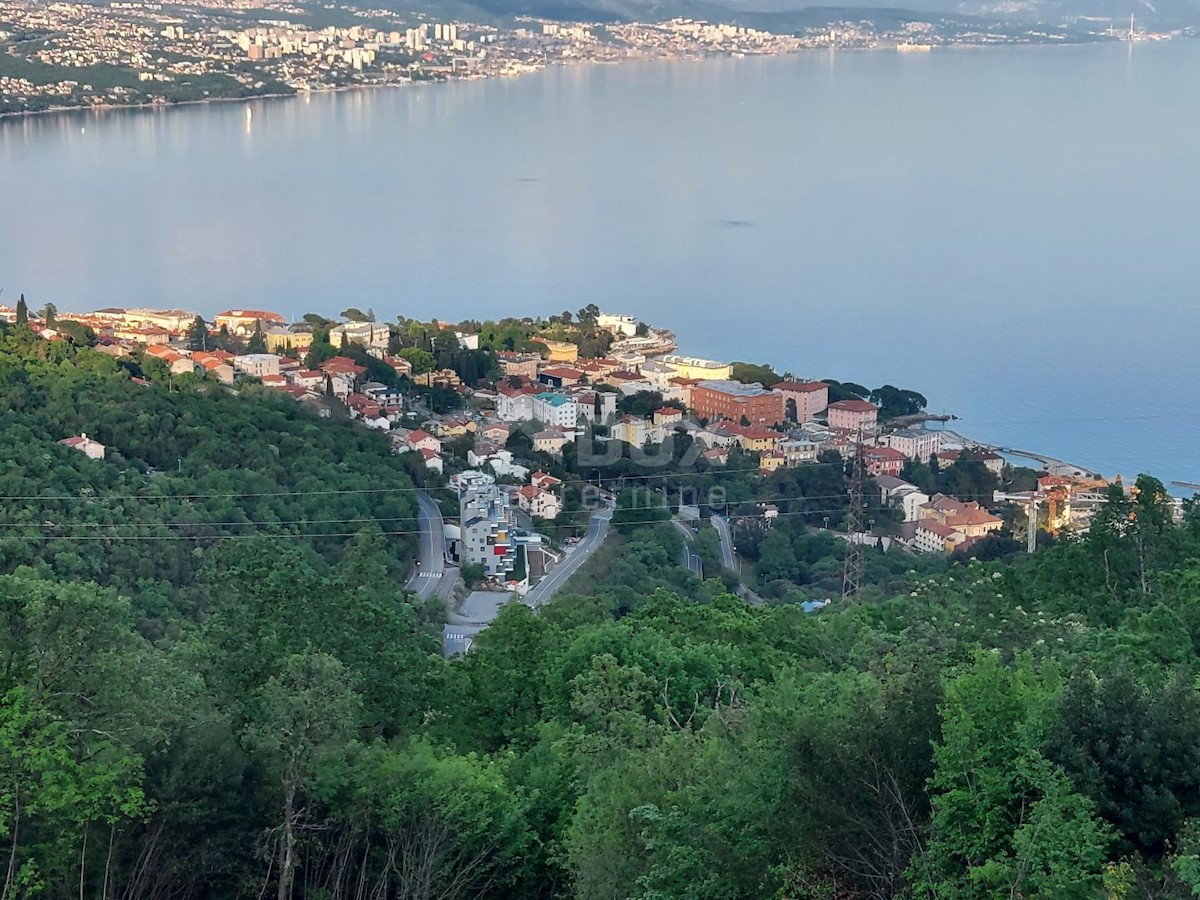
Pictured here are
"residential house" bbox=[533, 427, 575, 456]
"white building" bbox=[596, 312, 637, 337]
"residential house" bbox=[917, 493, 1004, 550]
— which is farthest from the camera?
"white building" bbox=[596, 312, 637, 337]

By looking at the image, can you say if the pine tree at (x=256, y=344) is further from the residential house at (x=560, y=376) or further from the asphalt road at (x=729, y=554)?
the asphalt road at (x=729, y=554)

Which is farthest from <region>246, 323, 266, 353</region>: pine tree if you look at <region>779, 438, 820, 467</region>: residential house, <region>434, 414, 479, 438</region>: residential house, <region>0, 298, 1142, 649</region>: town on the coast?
<region>779, 438, 820, 467</region>: residential house

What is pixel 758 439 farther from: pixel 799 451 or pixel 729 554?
pixel 729 554

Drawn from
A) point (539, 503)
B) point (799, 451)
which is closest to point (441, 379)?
point (799, 451)

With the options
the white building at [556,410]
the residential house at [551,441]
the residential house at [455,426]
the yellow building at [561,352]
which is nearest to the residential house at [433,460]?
the residential house at [455,426]

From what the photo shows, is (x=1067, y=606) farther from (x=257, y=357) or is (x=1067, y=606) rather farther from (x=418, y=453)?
(x=257, y=357)

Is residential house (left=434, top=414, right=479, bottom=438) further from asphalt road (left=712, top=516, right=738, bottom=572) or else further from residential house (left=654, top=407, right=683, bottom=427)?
asphalt road (left=712, top=516, right=738, bottom=572)

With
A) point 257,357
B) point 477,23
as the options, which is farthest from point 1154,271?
point 477,23
